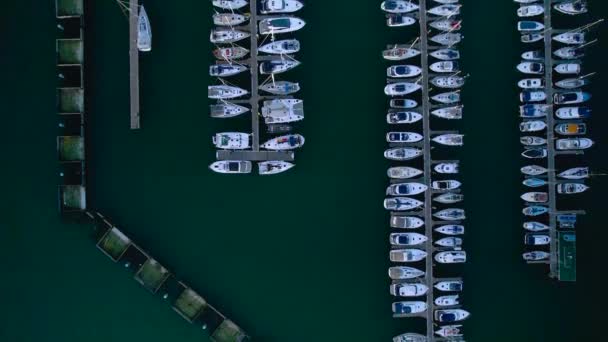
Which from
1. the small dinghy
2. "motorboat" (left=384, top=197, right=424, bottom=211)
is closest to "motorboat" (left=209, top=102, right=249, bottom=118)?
"motorboat" (left=384, top=197, right=424, bottom=211)

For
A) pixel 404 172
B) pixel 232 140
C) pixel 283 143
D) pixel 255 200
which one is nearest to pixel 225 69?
pixel 232 140

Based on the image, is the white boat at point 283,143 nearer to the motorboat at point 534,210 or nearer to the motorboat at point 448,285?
the motorboat at point 448,285

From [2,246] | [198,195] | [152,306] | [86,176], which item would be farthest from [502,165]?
[2,246]

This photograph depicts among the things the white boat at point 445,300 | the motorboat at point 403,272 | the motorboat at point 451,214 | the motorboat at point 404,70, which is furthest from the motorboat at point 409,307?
the motorboat at point 404,70

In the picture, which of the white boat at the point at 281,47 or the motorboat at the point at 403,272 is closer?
the white boat at the point at 281,47

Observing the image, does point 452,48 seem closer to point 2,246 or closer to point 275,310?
point 275,310

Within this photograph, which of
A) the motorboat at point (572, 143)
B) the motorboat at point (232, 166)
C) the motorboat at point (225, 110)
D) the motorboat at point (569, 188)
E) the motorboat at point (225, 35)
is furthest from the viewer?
the motorboat at point (569, 188)

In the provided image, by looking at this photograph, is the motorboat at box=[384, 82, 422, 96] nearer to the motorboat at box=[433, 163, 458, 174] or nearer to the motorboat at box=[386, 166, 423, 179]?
the motorboat at box=[386, 166, 423, 179]

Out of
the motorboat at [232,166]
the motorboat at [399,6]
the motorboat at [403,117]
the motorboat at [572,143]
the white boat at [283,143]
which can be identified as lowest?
the motorboat at [232,166]

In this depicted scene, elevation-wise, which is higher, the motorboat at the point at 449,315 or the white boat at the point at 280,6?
the white boat at the point at 280,6
